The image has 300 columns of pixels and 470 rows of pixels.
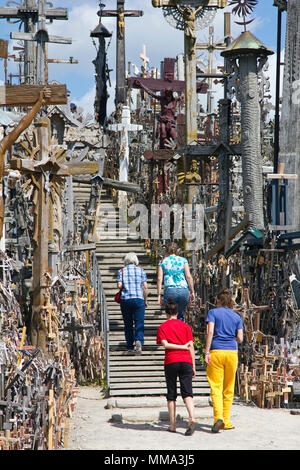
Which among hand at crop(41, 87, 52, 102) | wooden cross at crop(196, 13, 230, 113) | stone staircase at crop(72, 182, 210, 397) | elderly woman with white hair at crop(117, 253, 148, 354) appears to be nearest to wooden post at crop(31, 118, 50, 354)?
stone staircase at crop(72, 182, 210, 397)

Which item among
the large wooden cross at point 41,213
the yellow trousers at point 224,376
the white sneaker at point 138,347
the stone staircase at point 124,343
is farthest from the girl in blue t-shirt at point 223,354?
the white sneaker at point 138,347

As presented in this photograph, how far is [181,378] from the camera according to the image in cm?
929

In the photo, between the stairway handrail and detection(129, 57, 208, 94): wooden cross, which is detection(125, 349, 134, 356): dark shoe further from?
detection(129, 57, 208, 94): wooden cross

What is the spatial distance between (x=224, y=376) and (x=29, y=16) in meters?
10.7

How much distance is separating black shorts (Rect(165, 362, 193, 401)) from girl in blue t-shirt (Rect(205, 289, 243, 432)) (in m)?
0.22

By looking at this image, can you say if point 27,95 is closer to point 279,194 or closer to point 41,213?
point 41,213

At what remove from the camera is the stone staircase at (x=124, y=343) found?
11258 millimetres

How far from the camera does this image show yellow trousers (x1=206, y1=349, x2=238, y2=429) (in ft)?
30.6

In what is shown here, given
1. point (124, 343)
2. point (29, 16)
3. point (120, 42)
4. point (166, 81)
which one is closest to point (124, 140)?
point (166, 81)

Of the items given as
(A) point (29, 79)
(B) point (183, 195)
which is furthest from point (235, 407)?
(A) point (29, 79)

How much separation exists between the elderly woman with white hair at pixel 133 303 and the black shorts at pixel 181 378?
8.54 ft

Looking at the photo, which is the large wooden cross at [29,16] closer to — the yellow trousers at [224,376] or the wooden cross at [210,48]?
the yellow trousers at [224,376]

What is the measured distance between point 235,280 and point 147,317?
152 centimetres
